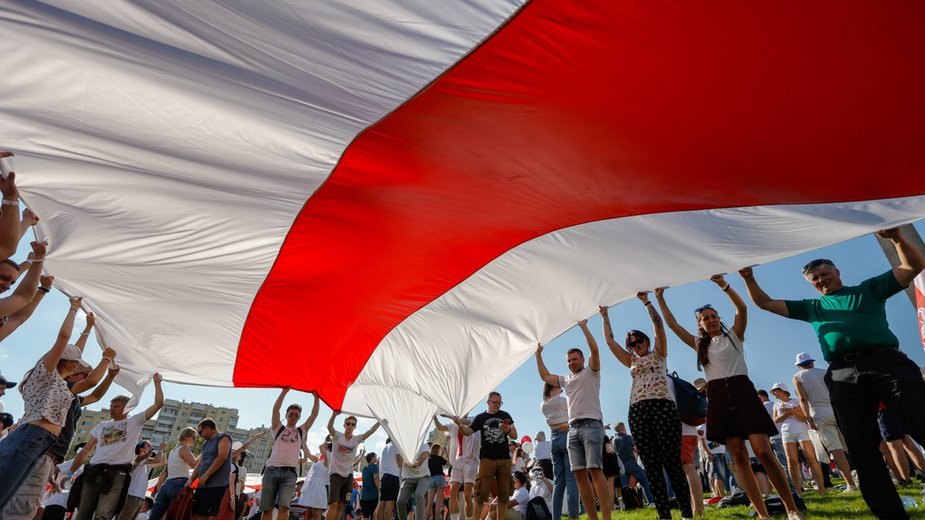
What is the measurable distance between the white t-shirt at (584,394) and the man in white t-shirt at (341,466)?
13.1ft

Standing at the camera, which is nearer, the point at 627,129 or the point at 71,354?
the point at 627,129

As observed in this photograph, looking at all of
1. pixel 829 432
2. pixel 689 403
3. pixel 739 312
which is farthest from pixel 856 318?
pixel 829 432

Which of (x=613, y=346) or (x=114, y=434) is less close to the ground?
(x=613, y=346)

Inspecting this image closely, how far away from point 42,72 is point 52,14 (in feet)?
1.44

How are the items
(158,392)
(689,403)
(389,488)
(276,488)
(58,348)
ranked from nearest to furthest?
(58,348) → (689,403) → (158,392) → (276,488) → (389,488)

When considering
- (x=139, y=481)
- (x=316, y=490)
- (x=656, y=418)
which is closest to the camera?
(x=656, y=418)

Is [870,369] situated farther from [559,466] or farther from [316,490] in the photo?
[316,490]

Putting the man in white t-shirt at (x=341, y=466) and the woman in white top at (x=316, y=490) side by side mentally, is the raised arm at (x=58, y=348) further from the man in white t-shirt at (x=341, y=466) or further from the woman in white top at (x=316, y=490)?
the woman in white top at (x=316, y=490)

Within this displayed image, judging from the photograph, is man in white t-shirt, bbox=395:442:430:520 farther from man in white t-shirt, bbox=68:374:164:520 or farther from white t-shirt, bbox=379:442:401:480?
man in white t-shirt, bbox=68:374:164:520

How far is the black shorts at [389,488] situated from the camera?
26.1 ft

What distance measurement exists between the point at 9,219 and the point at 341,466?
223 inches

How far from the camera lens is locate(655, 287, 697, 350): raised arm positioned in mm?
4082

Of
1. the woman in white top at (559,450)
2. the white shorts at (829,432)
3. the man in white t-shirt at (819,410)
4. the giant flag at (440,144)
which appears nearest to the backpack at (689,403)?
the giant flag at (440,144)

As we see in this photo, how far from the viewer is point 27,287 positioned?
9.20 ft
